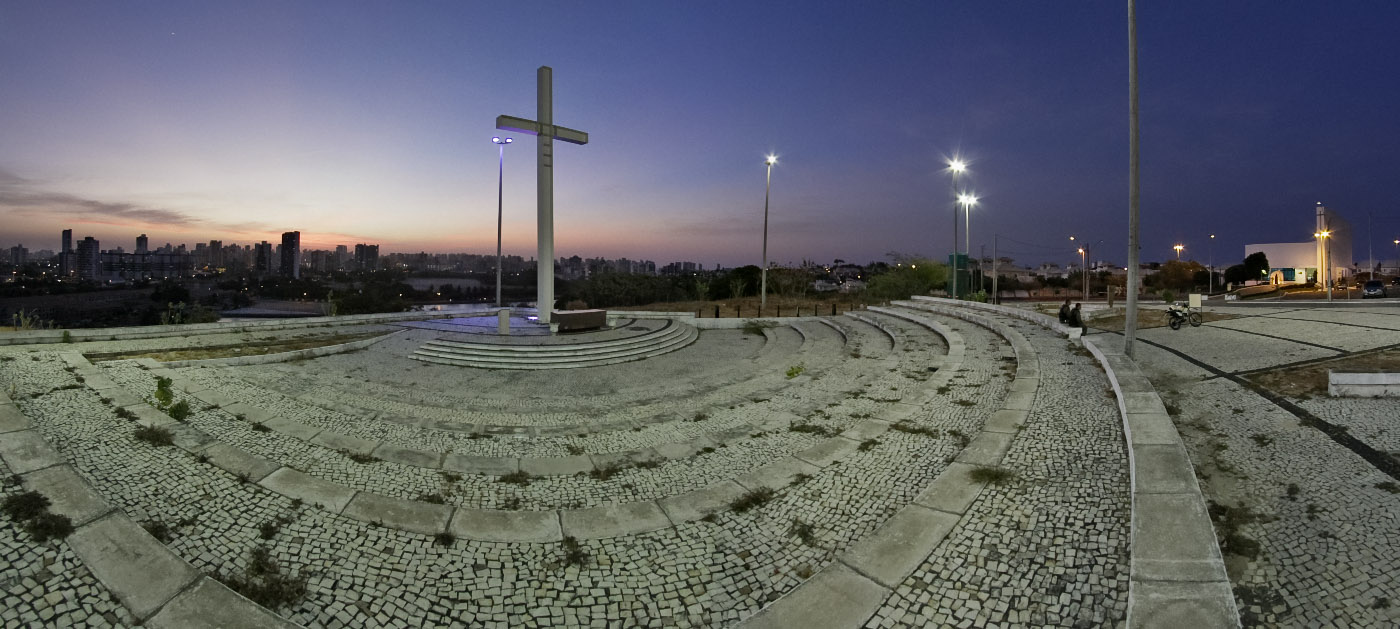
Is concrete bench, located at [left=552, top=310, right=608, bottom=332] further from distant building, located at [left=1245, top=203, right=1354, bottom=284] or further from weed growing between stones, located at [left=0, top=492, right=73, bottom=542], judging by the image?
distant building, located at [left=1245, top=203, right=1354, bottom=284]

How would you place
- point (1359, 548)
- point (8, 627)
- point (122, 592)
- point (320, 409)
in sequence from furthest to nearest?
point (320, 409)
point (1359, 548)
point (122, 592)
point (8, 627)

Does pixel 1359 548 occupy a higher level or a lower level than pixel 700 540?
higher

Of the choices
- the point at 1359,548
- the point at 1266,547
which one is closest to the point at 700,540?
the point at 1266,547

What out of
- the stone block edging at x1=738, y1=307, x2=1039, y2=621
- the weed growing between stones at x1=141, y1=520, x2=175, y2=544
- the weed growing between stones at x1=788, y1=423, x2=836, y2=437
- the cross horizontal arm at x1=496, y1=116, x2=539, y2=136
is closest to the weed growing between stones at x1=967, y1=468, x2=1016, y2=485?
the stone block edging at x1=738, y1=307, x2=1039, y2=621

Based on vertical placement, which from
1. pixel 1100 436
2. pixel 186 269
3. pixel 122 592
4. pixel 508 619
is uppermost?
pixel 186 269

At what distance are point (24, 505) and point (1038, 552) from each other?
24.4ft

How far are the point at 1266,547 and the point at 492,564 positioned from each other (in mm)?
5276

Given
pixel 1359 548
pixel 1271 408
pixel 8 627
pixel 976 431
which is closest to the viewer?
pixel 8 627

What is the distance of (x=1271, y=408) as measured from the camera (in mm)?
6656

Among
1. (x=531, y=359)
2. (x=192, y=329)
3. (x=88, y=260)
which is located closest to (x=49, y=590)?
(x=531, y=359)

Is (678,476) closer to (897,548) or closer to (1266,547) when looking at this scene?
(897,548)

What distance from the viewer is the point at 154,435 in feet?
19.2

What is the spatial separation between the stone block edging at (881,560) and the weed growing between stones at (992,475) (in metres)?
0.06

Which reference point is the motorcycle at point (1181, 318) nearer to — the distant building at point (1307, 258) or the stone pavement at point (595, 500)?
the stone pavement at point (595, 500)
